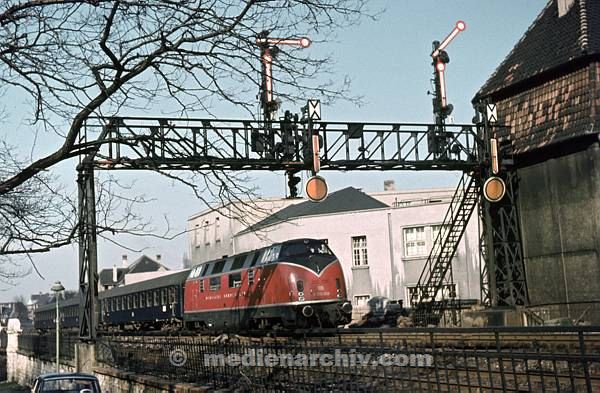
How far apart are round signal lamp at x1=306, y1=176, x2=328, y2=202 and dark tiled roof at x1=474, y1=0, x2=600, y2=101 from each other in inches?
364

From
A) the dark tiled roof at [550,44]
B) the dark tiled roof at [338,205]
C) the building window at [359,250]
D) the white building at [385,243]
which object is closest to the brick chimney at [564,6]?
the dark tiled roof at [550,44]

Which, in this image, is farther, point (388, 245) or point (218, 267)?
point (388, 245)

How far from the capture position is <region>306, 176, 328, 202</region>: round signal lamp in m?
25.6

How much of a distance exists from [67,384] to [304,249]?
541 inches

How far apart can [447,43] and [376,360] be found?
81.6ft

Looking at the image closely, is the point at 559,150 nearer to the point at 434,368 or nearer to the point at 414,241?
the point at 434,368

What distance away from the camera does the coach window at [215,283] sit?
33.7m

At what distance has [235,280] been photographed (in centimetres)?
3189

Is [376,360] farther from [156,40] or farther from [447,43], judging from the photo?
[447,43]

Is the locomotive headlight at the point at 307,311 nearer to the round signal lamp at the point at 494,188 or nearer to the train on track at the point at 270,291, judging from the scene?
the train on track at the point at 270,291

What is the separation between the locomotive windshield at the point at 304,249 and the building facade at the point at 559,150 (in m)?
7.69

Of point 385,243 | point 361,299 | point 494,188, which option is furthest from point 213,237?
point 494,188

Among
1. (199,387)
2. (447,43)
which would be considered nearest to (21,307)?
(447,43)

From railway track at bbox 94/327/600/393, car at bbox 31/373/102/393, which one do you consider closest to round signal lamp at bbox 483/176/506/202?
railway track at bbox 94/327/600/393
